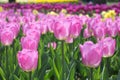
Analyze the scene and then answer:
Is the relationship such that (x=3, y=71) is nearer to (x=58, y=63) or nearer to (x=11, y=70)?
(x=11, y=70)

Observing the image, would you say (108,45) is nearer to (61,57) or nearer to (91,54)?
(91,54)

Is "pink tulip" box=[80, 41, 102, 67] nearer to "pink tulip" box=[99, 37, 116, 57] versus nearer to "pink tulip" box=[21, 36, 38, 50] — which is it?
"pink tulip" box=[99, 37, 116, 57]

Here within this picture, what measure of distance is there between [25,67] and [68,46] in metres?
1.57

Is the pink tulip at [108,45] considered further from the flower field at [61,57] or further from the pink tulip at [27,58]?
the pink tulip at [27,58]

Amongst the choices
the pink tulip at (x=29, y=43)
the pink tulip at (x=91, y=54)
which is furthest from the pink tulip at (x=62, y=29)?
the pink tulip at (x=91, y=54)

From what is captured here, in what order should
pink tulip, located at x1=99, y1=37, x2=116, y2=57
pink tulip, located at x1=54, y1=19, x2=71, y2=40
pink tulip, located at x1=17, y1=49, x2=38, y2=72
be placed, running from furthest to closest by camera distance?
pink tulip, located at x1=54, y1=19, x2=71, y2=40
pink tulip, located at x1=99, y1=37, x2=116, y2=57
pink tulip, located at x1=17, y1=49, x2=38, y2=72

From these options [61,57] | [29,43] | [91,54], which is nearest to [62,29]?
[29,43]

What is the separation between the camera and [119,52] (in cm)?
369

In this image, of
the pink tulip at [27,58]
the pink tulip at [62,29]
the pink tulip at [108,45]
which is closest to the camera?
the pink tulip at [27,58]

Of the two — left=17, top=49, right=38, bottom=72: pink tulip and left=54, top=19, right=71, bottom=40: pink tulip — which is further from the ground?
left=54, top=19, right=71, bottom=40: pink tulip

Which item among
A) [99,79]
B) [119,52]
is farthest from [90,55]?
[119,52]

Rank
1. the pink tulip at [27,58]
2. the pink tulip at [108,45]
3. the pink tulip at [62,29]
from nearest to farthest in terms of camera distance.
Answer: the pink tulip at [27,58], the pink tulip at [108,45], the pink tulip at [62,29]

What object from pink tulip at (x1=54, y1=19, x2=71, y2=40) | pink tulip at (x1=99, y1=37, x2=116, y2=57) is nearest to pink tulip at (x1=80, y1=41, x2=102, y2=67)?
pink tulip at (x1=99, y1=37, x2=116, y2=57)

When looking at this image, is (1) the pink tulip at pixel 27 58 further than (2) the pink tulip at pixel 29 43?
No
